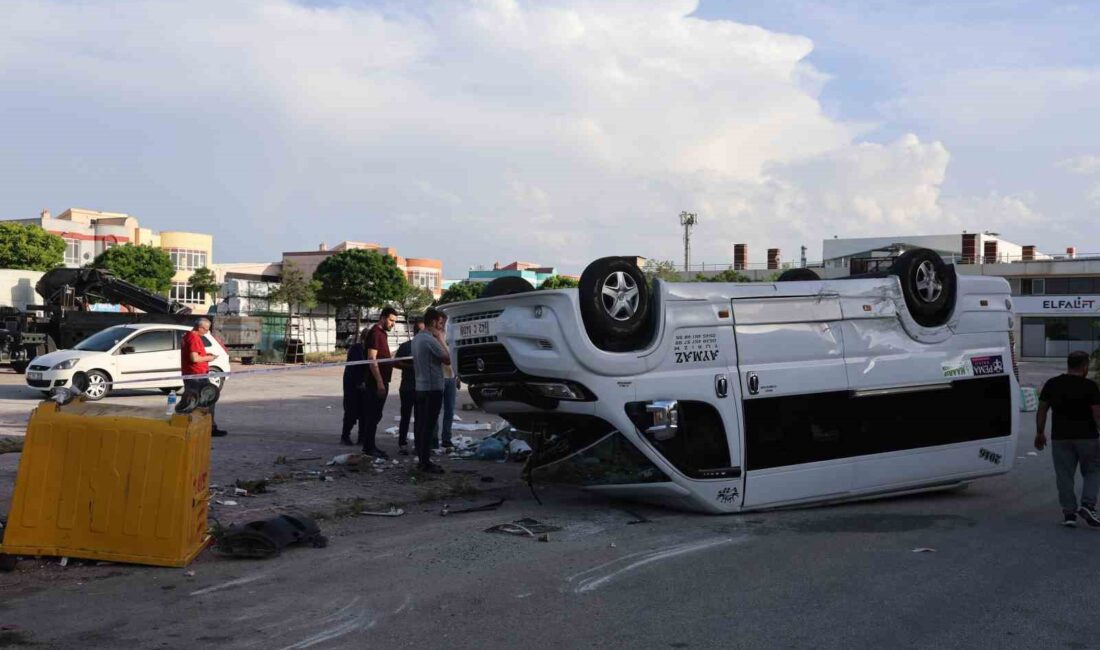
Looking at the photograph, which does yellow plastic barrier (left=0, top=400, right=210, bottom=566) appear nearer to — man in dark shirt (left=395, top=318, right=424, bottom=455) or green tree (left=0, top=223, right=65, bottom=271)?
man in dark shirt (left=395, top=318, right=424, bottom=455)

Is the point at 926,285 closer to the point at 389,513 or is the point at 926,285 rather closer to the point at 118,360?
the point at 389,513

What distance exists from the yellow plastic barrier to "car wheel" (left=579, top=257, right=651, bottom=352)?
3262 millimetres

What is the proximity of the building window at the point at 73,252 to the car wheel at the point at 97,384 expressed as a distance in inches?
2842

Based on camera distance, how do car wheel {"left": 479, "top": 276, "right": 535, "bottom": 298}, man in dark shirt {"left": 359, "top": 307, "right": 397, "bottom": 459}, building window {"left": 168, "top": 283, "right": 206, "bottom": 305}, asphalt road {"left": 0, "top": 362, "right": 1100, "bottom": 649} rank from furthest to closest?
building window {"left": 168, "top": 283, "right": 206, "bottom": 305} → man in dark shirt {"left": 359, "top": 307, "right": 397, "bottom": 459} → car wheel {"left": 479, "top": 276, "right": 535, "bottom": 298} → asphalt road {"left": 0, "top": 362, "right": 1100, "bottom": 649}

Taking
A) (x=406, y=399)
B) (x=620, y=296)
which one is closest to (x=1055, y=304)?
(x=406, y=399)

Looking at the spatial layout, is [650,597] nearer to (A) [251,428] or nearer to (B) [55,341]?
(A) [251,428]

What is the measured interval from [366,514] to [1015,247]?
8377cm

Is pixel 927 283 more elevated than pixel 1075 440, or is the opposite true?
pixel 927 283

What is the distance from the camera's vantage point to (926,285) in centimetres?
932

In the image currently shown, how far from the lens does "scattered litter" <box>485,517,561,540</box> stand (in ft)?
24.7

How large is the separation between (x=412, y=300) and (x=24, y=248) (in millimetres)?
30055

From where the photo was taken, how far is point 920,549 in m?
7.11

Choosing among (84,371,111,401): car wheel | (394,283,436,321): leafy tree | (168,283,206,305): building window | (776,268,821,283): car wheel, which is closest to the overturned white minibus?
(776,268,821,283): car wheel

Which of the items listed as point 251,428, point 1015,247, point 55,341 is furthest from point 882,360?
point 1015,247
